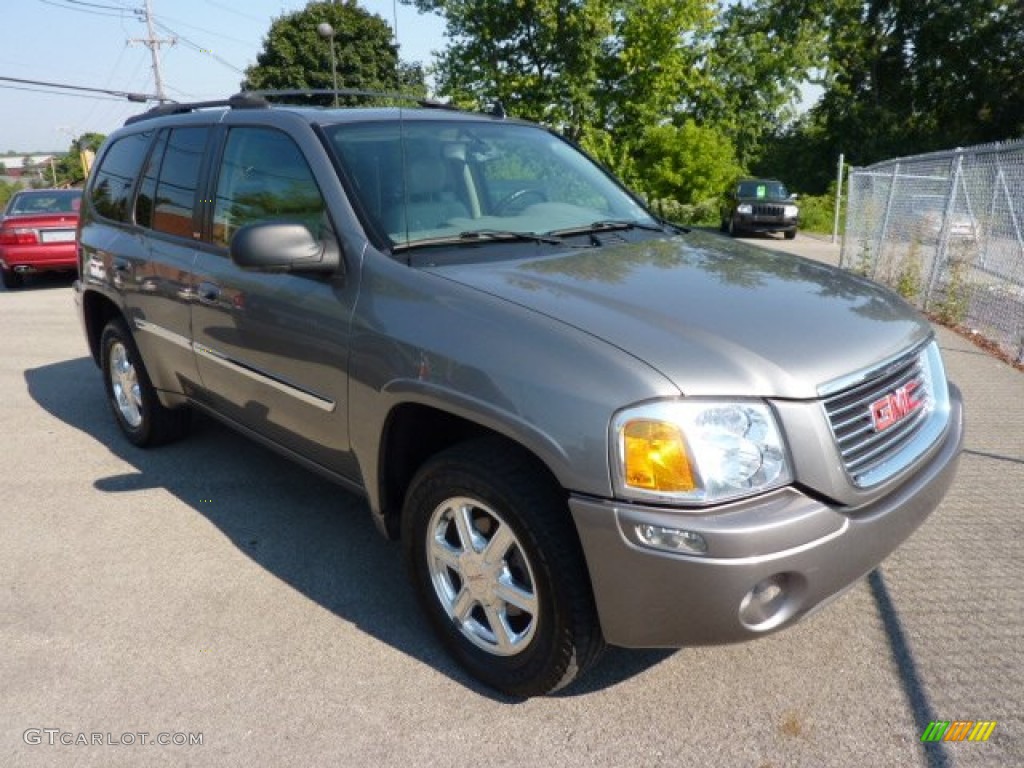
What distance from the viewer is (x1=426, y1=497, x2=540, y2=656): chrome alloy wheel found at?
8.09 ft

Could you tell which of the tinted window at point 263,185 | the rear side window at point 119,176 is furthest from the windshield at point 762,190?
the tinted window at point 263,185

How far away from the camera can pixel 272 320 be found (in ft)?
10.4

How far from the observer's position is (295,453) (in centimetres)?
340

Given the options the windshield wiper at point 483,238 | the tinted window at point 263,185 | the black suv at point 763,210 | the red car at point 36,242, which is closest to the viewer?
the windshield wiper at point 483,238

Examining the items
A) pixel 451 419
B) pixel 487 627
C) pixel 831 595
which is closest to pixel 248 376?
pixel 451 419

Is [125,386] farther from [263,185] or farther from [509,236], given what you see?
[509,236]

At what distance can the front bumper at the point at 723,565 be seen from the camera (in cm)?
205

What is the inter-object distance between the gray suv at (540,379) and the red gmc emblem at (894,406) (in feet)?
0.04

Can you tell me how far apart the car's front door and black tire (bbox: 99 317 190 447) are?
954 mm

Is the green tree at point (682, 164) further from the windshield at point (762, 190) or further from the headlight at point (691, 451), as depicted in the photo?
the headlight at point (691, 451)

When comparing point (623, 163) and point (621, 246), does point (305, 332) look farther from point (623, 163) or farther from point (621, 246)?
point (623, 163)

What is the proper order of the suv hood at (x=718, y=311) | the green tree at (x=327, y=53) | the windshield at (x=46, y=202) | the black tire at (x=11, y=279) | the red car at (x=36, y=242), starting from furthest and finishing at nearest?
1. the green tree at (x=327, y=53)
2. the windshield at (x=46, y=202)
3. the black tire at (x=11, y=279)
4. the red car at (x=36, y=242)
5. the suv hood at (x=718, y=311)

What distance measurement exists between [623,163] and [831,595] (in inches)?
963

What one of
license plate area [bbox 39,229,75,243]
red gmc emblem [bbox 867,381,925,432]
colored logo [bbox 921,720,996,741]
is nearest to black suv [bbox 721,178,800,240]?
license plate area [bbox 39,229,75,243]
